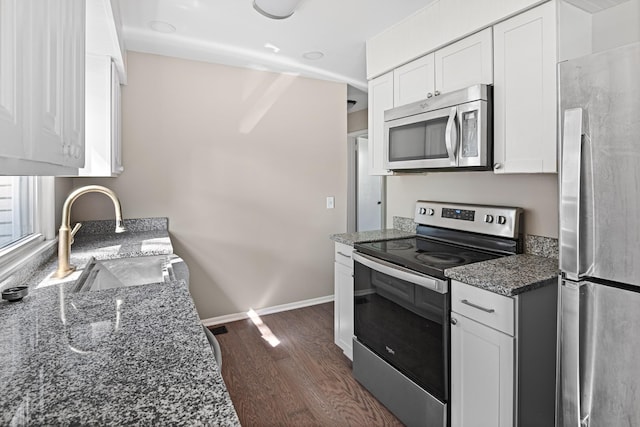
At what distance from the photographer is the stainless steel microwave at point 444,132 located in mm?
1856

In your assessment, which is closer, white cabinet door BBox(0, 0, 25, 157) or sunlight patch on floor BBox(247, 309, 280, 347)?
white cabinet door BBox(0, 0, 25, 157)

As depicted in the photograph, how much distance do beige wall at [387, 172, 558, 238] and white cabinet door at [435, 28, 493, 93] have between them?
1.90ft

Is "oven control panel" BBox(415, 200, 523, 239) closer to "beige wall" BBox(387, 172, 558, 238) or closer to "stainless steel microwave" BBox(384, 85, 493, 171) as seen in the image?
"beige wall" BBox(387, 172, 558, 238)

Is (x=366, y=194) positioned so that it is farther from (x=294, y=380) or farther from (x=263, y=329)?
(x=294, y=380)

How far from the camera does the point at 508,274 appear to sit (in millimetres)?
1523

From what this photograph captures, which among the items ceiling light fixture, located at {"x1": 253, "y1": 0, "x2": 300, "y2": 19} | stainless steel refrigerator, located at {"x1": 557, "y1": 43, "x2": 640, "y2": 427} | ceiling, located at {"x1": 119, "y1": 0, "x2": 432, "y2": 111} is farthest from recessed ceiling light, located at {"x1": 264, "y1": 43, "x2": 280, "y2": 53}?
stainless steel refrigerator, located at {"x1": 557, "y1": 43, "x2": 640, "y2": 427}

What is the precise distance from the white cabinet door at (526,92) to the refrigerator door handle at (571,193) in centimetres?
39

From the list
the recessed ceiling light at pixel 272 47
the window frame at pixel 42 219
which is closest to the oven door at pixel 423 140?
the recessed ceiling light at pixel 272 47

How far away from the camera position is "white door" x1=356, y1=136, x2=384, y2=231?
5.10m

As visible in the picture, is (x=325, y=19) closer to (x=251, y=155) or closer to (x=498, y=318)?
(x=251, y=155)

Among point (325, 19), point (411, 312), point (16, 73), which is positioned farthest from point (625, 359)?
point (325, 19)

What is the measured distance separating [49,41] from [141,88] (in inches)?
91.9

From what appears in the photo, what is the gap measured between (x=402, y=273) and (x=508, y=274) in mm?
488

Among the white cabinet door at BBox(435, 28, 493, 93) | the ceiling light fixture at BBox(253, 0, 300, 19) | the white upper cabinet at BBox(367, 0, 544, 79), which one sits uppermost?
the ceiling light fixture at BBox(253, 0, 300, 19)
